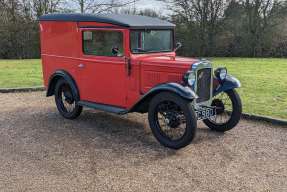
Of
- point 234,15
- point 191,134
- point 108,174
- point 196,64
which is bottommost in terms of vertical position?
point 108,174

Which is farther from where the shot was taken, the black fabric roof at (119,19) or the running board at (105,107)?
the running board at (105,107)

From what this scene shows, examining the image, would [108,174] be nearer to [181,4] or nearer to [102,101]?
[102,101]

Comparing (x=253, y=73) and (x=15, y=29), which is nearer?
(x=253, y=73)

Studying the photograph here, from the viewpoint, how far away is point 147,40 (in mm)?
6012

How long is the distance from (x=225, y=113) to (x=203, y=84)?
918 mm

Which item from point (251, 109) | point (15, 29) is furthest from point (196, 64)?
point (15, 29)

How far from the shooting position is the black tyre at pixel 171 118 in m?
4.92

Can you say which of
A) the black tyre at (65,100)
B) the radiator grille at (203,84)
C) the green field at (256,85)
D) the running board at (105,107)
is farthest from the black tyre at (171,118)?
the green field at (256,85)

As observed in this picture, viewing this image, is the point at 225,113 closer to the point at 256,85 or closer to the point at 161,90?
the point at 161,90

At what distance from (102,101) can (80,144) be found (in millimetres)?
1053

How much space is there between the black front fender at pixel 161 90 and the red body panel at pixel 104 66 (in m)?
0.18

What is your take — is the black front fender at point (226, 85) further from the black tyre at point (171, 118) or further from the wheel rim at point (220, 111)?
the black tyre at point (171, 118)

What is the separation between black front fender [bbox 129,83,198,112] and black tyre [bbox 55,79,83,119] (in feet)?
4.99

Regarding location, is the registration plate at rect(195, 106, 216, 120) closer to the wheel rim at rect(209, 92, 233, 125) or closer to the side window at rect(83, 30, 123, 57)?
the wheel rim at rect(209, 92, 233, 125)
